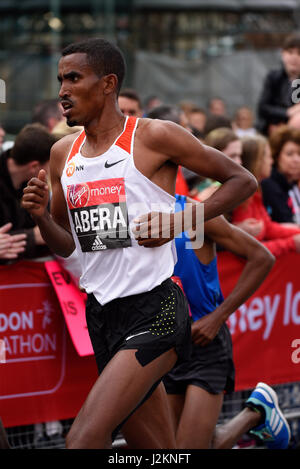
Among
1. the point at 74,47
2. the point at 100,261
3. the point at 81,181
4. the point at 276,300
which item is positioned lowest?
the point at 276,300

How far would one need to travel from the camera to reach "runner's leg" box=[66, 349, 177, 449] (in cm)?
357

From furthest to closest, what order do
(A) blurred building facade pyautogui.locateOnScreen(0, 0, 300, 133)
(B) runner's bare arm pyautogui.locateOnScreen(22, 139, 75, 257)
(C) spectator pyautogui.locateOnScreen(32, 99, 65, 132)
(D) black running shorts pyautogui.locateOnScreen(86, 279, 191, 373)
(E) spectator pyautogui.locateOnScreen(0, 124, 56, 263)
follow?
(A) blurred building facade pyautogui.locateOnScreen(0, 0, 300, 133), (C) spectator pyautogui.locateOnScreen(32, 99, 65, 132), (E) spectator pyautogui.locateOnScreen(0, 124, 56, 263), (B) runner's bare arm pyautogui.locateOnScreen(22, 139, 75, 257), (D) black running shorts pyautogui.locateOnScreen(86, 279, 191, 373)

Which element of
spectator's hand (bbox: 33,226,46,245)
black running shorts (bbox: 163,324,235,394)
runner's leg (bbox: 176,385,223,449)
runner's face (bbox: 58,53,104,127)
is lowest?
runner's leg (bbox: 176,385,223,449)

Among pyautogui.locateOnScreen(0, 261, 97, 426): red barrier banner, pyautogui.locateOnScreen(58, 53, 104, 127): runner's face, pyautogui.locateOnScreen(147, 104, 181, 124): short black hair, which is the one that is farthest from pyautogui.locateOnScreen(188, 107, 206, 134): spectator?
pyautogui.locateOnScreen(58, 53, 104, 127): runner's face

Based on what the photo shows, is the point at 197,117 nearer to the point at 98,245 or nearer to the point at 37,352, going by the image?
the point at 37,352

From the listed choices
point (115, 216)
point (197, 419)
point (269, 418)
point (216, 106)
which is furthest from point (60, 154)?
point (216, 106)

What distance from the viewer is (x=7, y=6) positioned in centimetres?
1708

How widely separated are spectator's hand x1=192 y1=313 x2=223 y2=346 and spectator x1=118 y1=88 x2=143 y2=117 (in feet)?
9.44

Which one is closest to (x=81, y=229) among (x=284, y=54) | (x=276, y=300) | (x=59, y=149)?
(x=59, y=149)


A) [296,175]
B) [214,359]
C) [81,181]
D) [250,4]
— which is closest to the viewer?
[81,181]

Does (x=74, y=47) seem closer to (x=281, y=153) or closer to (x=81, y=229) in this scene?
(x=81, y=229)

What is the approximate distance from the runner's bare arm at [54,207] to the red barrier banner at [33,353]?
1.03 metres

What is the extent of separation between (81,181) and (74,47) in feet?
2.16

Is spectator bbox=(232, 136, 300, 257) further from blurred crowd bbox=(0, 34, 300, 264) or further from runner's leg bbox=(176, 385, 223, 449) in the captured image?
runner's leg bbox=(176, 385, 223, 449)
